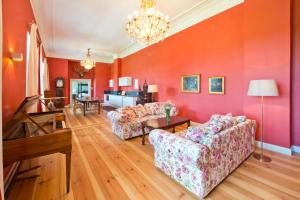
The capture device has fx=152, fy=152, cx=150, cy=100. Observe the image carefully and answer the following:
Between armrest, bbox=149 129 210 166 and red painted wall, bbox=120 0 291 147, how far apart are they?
2.42 metres

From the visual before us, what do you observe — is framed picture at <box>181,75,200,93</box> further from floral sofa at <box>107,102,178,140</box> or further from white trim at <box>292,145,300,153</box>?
white trim at <box>292,145,300,153</box>

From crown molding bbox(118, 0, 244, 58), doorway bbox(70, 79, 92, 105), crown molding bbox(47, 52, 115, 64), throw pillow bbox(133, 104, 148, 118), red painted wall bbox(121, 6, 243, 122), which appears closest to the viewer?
red painted wall bbox(121, 6, 243, 122)

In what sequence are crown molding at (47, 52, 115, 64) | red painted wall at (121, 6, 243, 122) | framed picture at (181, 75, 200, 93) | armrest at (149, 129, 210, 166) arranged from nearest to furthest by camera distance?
armrest at (149, 129, 210, 166) < red painted wall at (121, 6, 243, 122) < framed picture at (181, 75, 200, 93) < crown molding at (47, 52, 115, 64)

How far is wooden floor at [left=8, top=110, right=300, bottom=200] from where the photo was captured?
6.46 feet

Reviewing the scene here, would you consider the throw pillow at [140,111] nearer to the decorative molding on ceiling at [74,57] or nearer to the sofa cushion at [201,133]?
the sofa cushion at [201,133]

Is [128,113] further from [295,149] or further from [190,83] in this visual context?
[295,149]

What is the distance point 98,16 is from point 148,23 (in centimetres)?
272

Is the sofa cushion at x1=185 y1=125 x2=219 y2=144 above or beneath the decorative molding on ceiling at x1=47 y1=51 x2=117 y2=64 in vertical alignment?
beneath

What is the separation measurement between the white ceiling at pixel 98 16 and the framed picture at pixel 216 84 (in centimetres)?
187

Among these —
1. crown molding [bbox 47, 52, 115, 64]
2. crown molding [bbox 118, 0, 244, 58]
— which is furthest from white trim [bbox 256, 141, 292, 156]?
crown molding [bbox 47, 52, 115, 64]

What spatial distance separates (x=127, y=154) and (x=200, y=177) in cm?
172

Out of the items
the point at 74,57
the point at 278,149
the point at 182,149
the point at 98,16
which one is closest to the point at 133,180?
the point at 182,149

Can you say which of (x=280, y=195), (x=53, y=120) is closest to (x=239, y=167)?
(x=280, y=195)

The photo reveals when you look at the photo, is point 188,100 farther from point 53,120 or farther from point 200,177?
point 53,120
